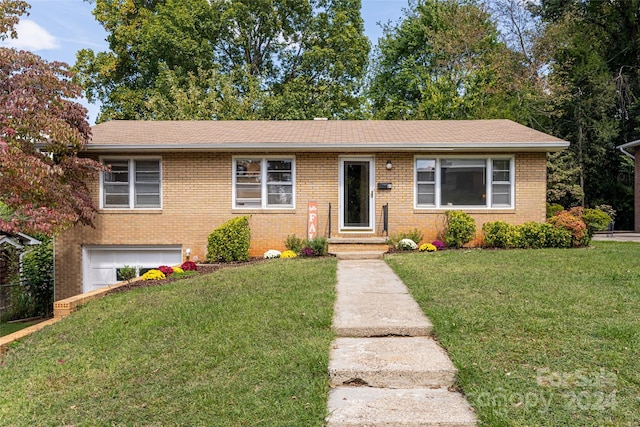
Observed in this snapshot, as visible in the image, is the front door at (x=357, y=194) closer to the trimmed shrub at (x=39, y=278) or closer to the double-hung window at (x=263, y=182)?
the double-hung window at (x=263, y=182)

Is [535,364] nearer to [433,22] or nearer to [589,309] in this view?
[589,309]

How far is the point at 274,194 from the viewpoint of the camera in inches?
438

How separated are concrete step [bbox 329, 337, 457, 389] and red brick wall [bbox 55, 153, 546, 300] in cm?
697

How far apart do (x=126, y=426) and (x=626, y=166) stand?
24194mm

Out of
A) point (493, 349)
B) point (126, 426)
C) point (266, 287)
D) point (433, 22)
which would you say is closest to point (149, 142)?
point (266, 287)

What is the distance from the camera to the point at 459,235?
10.5m

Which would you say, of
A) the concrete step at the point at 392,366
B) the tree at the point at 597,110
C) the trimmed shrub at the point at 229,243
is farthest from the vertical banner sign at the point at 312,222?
the tree at the point at 597,110

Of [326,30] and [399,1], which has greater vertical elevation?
[399,1]

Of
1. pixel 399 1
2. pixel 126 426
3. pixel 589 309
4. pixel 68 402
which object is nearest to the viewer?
pixel 126 426

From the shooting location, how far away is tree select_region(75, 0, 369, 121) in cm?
2345

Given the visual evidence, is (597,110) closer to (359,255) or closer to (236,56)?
(359,255)

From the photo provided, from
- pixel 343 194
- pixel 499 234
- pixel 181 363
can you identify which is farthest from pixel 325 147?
pixel 181 363

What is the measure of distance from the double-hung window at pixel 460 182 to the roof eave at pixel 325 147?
519 millimetres

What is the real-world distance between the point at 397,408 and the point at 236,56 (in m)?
27.1
